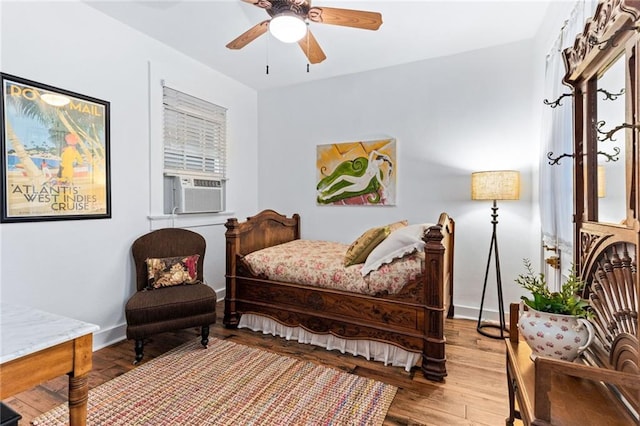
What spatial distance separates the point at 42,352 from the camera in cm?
94

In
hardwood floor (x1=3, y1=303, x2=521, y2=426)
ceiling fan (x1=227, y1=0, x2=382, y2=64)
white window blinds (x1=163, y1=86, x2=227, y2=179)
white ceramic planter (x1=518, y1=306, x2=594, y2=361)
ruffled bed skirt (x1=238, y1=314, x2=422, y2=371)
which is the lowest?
hardwood floor (x1=3, y1=303, x2=521, y2=426)

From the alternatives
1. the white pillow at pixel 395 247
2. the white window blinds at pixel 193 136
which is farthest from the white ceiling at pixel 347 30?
the white pillow at pixel 395 247

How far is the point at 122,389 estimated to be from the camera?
1898 mm

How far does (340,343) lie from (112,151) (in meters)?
2.52

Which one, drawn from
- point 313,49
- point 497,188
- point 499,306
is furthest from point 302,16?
point 499,306

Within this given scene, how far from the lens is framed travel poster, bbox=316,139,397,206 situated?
348cm

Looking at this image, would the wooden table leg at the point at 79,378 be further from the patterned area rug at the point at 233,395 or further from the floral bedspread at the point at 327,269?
the floral bedspread at the point at 327,269

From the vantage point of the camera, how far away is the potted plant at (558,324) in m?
1.04

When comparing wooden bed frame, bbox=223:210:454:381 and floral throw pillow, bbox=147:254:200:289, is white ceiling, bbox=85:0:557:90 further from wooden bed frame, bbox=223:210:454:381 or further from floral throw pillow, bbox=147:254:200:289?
floral throw pillow, bbox=147:254:200:289

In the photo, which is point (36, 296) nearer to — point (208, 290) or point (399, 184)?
point (208, 290)

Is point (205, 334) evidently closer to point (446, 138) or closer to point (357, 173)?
point (357, 173)

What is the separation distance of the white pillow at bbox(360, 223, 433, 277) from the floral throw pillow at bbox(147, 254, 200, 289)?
1546 mm

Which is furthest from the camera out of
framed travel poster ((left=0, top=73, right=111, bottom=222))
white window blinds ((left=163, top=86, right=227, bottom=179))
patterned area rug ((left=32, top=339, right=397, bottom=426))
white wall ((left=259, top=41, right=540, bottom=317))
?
white window blinds ((left=163, top=86, right=227, bottom=179))

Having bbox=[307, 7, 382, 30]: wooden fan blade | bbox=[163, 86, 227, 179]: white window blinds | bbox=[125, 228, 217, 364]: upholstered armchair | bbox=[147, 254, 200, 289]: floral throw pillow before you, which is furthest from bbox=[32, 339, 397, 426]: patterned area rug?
bbox=[307, 7, 382, 30]: wooden fan blade
